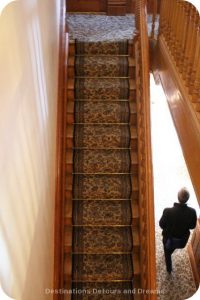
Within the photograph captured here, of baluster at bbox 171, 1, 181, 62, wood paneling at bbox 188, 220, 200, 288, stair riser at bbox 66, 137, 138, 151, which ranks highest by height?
baluster at bbox 171, 1, 181, 62

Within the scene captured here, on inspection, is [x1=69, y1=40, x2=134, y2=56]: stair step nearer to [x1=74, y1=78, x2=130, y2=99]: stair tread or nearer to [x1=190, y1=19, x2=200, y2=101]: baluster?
[x1=74, y1=78, x2=130, y2=99]: stair tread

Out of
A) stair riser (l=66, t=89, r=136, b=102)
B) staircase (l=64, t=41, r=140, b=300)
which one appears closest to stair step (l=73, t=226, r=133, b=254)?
staircase (l=64, t=41, r=140, b=300)

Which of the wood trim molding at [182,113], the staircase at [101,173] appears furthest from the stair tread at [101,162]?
the wood trim molding at [182,113]

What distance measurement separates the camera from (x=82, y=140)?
3.93 m

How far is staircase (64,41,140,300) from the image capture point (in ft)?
11.9

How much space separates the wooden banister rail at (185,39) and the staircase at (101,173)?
2.96ft

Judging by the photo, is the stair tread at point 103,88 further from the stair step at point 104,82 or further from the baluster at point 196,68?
the baluster at point 196,68

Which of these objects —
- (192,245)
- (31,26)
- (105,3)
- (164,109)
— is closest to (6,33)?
(31,26)

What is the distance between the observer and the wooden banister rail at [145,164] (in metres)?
3.08

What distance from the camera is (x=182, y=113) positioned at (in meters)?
2.76

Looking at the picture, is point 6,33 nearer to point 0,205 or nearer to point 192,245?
point 0,205

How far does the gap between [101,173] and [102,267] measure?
109 cm

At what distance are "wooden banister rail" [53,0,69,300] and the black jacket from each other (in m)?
1.34

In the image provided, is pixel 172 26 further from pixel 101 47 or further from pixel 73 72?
pixel 73 72
